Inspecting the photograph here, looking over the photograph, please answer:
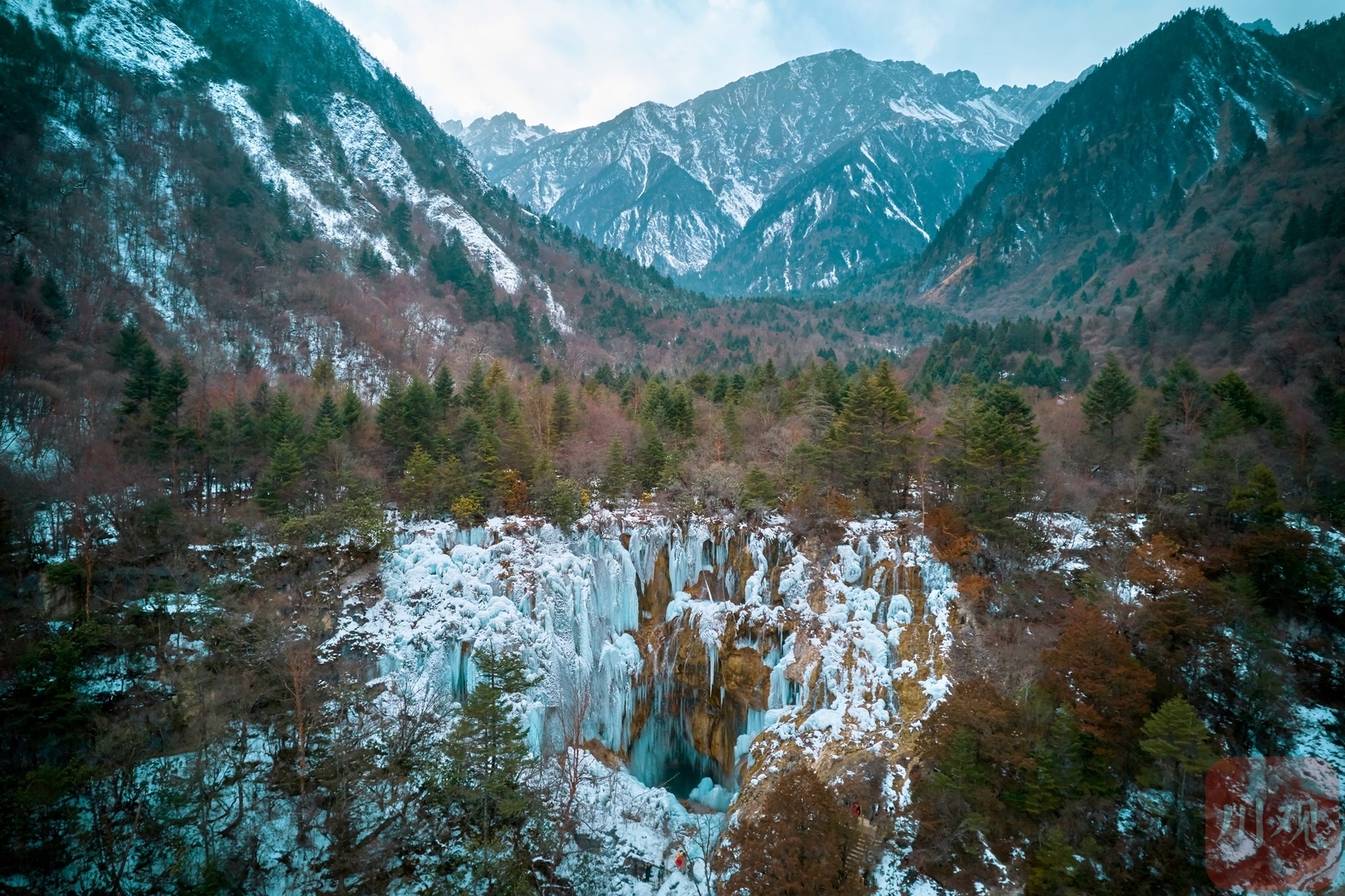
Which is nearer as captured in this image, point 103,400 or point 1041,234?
point 103,400

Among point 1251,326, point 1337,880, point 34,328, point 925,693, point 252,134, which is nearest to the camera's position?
point 1337,880

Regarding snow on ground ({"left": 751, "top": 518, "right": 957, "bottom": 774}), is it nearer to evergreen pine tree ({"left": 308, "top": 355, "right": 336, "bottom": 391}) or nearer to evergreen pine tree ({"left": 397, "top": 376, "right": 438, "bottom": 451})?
evergreen pine tree ({"left": 397, "top": 376, "right": 438, "bottom": 451})

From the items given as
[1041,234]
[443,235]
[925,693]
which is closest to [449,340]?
[443,235]

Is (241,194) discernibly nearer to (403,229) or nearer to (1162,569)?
(403,229)

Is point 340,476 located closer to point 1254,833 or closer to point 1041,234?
point 1254,833

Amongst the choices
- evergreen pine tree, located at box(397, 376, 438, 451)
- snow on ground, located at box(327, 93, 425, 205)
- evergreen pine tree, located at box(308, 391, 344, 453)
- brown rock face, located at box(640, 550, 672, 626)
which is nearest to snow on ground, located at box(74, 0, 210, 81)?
snow on ground, located at box(327, 93, 425, 205)

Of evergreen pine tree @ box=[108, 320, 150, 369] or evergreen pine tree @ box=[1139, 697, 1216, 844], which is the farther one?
evergreen pine tree @ box=[108, 320, 150, 369]

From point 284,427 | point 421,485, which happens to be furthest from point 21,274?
point 421,485
